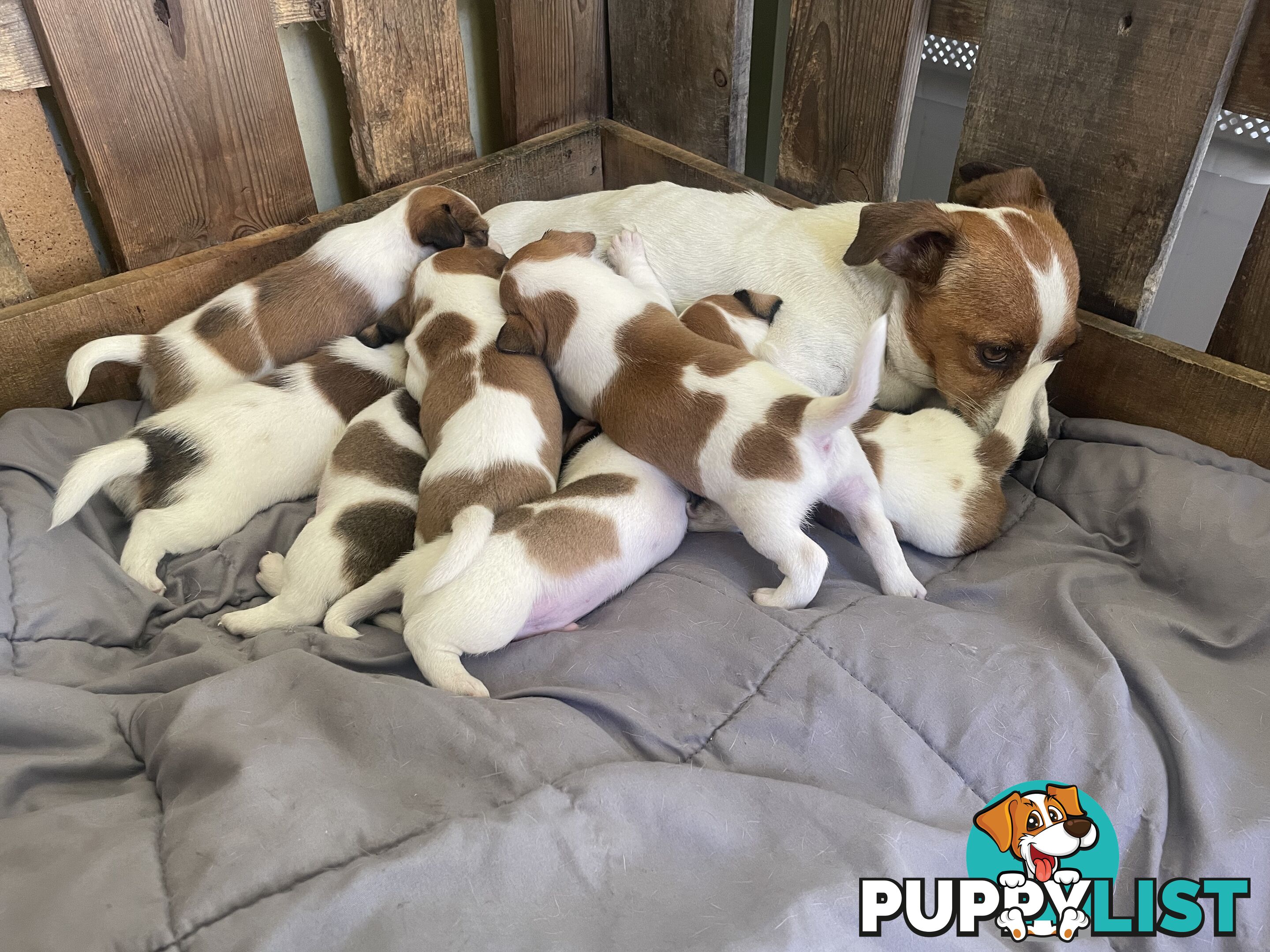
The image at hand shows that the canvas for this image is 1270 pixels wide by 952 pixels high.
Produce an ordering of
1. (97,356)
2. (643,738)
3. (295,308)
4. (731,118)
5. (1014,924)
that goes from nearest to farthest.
Result: (1014,924), (643,738), (97,356), (295,308), (731,118)

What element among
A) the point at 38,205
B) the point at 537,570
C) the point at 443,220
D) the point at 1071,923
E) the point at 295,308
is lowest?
the point at 1071,923

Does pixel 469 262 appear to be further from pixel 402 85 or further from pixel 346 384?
pixel 402 85

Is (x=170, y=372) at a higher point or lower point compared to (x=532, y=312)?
lower

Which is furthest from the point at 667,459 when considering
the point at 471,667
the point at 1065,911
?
the point at 1065,911

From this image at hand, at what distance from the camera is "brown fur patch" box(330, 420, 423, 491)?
1871mm

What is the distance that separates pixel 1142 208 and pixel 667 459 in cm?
116

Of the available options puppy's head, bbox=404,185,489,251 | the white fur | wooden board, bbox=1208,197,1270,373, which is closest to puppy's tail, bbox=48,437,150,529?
puppy's head, bbox=404,185,489,251

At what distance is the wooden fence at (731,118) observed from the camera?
1.88 meters

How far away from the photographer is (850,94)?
2.39 m

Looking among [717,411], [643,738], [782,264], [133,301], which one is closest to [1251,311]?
[782,264]

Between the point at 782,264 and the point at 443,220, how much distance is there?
2.73 feet

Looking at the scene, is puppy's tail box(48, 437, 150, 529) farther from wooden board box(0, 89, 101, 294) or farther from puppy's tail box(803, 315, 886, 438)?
puppy's tail box(803, 315, 886, 438)

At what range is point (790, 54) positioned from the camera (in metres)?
2.47

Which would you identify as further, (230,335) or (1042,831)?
(230,335)
